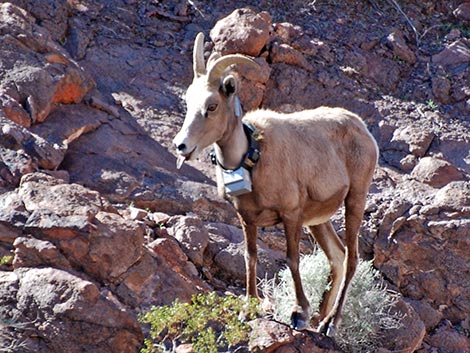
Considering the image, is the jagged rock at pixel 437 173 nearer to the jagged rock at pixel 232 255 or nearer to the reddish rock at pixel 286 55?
the reddish rock at pixel 286 55

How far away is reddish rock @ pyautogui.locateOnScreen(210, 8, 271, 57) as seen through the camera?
1138cm

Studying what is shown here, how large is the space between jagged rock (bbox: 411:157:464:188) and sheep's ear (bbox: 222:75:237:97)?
5184mm

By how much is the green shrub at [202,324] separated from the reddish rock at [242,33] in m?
5.57

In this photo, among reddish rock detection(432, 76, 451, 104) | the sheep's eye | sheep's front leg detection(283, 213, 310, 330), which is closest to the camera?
the sheep's eye

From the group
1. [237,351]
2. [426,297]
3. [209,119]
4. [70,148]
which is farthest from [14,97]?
[426,297]

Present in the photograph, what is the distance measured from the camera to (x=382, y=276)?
10094 mm

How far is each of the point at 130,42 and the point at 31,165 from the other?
4.55 m

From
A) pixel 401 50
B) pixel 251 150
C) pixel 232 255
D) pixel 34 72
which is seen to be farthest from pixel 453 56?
pixel 251 150

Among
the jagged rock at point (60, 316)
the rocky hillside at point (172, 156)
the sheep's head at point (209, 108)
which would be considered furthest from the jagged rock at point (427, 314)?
the sheep's head at point (209, 108)

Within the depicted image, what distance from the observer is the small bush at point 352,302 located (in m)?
7.61

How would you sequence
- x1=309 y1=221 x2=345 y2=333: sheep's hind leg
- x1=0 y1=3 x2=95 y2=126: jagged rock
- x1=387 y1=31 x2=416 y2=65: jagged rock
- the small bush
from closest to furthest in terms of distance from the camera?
x1=309 y1=221 x2=345 y2=333: sheep's hind leg
the small bush
x1=0 y1=3 x2=95 y2=126: jagged rock
x1=387 y1=31 x2=416 y2=65: jagged rock

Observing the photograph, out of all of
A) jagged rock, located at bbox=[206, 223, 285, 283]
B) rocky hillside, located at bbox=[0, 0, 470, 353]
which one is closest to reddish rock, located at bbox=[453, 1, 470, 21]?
rocky hillside, located at bbox=[0, 0, 470, 353]

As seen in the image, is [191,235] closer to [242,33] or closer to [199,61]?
[199,61]

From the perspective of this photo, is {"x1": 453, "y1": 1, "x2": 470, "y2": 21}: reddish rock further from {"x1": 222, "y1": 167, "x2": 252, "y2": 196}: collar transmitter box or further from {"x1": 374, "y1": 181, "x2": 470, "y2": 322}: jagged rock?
{"x1": 222, "y1": 167, "x2": 252, "y2": 196}: collar transmitter box
